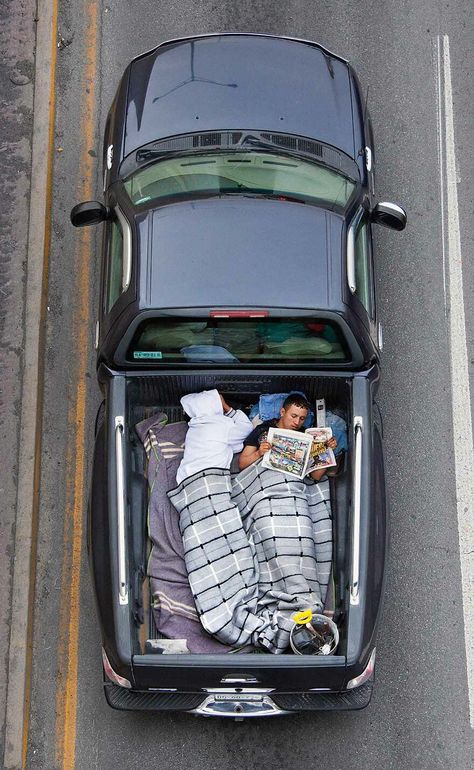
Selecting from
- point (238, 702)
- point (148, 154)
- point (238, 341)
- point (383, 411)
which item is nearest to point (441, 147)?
point (383, 411)

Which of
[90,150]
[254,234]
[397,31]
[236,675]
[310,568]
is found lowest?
[236,675]

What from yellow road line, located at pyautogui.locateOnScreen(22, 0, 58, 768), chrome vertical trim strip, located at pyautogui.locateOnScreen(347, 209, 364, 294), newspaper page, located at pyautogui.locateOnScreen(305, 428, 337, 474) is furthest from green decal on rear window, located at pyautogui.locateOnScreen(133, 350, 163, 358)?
yellow road line, located at pyautogui.locateOnScreen(22, 0, 58, 768)

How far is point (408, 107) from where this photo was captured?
7.95m

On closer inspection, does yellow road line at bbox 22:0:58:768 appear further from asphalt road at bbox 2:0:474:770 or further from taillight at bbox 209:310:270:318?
taillight at bbox 209:310:270:318

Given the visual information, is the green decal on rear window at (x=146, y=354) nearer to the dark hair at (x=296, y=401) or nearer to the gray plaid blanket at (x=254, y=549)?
the gray plaid blanket at (x=254, y=549)

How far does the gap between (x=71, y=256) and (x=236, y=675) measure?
3.83 meters

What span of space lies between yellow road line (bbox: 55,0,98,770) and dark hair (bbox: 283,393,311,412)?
1.86m

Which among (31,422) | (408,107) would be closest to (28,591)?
(31,422)

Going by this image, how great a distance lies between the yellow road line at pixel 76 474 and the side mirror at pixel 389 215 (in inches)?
99.7

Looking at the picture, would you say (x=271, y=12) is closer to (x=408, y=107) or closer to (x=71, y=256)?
(x=408, y=107)

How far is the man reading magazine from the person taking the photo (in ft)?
20.5

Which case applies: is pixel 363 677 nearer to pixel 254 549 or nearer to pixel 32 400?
pixel 254 549

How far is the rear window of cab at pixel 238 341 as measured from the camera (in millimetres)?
5793

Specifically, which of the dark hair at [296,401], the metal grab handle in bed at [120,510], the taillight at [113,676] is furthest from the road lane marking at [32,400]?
the dark hair at [296,401]
